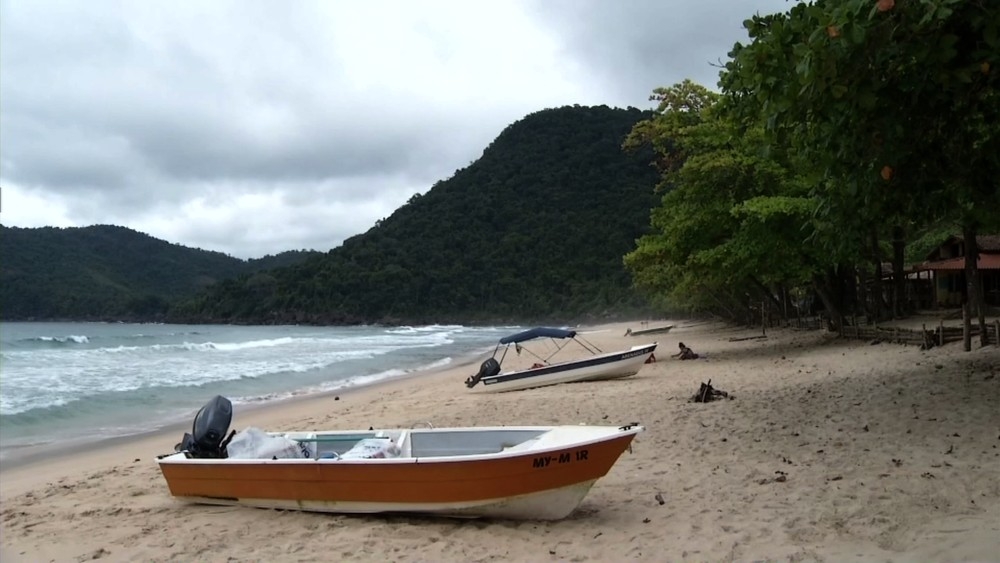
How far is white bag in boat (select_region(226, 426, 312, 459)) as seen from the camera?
7.15 metres

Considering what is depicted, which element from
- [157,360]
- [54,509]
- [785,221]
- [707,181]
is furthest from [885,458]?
[157,360]

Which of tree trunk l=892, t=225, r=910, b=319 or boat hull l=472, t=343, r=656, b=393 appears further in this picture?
tree trunk l=892, t=225, r=910, b=319

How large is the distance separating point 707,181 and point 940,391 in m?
10.1

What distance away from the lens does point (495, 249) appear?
345ft

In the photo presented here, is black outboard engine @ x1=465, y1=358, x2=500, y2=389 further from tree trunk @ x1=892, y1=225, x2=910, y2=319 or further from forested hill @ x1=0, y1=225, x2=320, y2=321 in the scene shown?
forested hill @ x1=0, y1=225, x2=320, y2=321

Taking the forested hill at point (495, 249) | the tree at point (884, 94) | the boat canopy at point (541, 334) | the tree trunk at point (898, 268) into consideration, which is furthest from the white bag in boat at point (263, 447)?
the forested hill at point (495, 249)

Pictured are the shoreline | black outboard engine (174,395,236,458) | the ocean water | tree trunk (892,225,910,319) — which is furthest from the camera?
tree trunk (892,225,910,319)

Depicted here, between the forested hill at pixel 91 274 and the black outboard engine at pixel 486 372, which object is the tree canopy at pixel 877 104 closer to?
the black outboard engine at pixel 486 372

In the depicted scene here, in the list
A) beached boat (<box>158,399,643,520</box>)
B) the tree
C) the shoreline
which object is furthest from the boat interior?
the shoreline

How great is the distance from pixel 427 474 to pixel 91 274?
119321 millimetres

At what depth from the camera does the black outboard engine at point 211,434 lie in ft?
23.7

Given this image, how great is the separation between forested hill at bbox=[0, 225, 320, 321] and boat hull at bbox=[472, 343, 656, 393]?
8569cm

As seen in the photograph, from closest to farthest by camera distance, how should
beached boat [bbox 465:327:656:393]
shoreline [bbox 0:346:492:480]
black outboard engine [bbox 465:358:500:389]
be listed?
shoreline [bbox 0:346:492:480]
beached boat [bbox 465:327:656:393]
black outboard engine [bbox 465:358:500:389]

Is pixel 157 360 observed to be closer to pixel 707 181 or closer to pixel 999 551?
pixel 707 181
